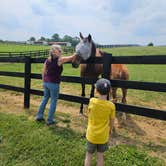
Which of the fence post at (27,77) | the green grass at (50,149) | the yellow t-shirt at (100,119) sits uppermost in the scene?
the fence post at (27,77)

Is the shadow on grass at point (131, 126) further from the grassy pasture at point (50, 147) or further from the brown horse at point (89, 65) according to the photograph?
the brown horse at point (89, 65)

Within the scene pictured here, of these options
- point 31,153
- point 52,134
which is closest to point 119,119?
point 52,134

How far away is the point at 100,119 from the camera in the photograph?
344 cm

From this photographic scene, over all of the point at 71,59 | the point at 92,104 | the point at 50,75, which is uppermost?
the point at 71,59

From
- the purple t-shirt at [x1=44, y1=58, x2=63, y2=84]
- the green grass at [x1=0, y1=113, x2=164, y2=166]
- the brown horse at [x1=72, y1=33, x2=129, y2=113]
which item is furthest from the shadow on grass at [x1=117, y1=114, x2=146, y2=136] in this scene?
the purple t-shirt at [x1=44, y1=58, x2=63, y2=84]

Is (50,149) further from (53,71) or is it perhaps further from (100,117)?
(53,71)

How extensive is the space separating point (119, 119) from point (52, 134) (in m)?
2.07

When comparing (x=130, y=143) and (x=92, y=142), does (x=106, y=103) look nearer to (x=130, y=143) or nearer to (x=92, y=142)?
(x=92, y=142)

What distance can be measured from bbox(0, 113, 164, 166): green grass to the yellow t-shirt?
0.61 metres

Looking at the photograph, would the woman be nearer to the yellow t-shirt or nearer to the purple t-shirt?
the purple t-shirt

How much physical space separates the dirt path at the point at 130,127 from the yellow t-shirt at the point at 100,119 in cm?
124

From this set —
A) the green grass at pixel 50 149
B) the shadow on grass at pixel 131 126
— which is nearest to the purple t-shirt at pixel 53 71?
the green grass at pixel 50 149

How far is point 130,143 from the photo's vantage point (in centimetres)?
470

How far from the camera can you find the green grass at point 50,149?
4.00 m
